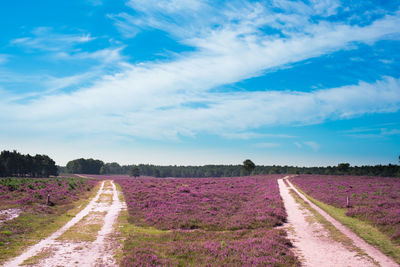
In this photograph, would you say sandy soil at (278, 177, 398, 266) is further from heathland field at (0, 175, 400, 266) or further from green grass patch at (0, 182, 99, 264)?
green grass patch at (0, 182, 99, 264)

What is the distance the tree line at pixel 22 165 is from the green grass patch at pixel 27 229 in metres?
101

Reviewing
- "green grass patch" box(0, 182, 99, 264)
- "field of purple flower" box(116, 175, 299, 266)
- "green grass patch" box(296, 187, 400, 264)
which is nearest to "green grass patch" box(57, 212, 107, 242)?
"green grass patch" box(0, 182, 99, 264)

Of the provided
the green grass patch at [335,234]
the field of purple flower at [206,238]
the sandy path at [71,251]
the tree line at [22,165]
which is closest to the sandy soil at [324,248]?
the green grass patch at [335,234]

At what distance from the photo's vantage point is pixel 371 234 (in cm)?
1661

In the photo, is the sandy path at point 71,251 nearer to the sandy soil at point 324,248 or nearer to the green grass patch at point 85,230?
the green grass patch at point 85,230

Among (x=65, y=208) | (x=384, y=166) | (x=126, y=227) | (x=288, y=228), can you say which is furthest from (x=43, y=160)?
(x=384, y=166)

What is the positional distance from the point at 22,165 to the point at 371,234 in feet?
428

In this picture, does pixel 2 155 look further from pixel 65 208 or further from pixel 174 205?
pixel 174 205

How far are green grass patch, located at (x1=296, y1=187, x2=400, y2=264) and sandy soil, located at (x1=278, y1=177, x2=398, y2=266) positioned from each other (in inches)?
18.4

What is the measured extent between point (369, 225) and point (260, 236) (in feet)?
33.5

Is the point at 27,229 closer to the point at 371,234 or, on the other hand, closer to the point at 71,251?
the point at 71,251

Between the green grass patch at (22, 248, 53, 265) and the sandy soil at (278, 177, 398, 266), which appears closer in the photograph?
the green grass patch at (22, 248, 53, 265)

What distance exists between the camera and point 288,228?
61.8 feet

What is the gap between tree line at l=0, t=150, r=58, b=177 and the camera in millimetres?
100188
